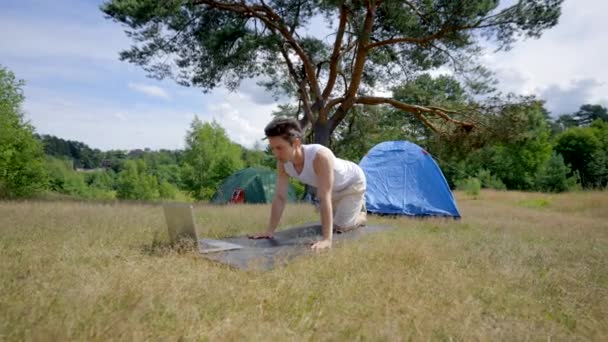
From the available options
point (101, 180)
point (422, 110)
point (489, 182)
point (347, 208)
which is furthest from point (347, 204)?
point (101, 180)

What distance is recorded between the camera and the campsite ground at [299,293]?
1.99 m

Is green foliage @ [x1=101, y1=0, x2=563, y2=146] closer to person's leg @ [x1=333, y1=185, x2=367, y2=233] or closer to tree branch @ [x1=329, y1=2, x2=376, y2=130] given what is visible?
tree branch @ [x1=329, y1=2, x2=376, y2=130]

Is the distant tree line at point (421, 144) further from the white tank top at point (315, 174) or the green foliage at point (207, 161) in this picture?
the white tank top at point (315, 174)

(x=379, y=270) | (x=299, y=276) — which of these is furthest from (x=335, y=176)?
(x=299, y=276)

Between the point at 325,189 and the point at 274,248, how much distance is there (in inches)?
30.7

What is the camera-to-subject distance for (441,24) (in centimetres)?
1141

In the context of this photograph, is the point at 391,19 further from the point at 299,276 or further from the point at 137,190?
the point at 137,190

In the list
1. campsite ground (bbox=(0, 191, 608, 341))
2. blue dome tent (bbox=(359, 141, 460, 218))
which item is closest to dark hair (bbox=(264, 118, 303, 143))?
campsite ground (bbox=(0, 191, 608, 341))

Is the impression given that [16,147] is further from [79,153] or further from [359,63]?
[79,153]

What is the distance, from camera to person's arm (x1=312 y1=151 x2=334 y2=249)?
400 cm

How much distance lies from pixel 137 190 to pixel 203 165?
23126mm

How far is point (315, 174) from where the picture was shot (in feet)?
14.4

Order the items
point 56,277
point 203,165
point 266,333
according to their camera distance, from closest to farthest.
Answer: point 266,333 < point 56,277 < point 203,165

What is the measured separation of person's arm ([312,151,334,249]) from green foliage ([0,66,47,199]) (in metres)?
16.2
